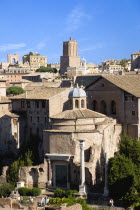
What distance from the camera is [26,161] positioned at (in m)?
38.2

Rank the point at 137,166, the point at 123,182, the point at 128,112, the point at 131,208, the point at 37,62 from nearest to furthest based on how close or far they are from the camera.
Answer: the point at 131,208 → the point at 123,182 → the point at 137,166 → the point at 128,112 → the point at 37,62

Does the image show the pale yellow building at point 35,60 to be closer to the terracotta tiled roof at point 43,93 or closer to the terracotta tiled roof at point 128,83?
the terracotta tiled roof at point 43,93

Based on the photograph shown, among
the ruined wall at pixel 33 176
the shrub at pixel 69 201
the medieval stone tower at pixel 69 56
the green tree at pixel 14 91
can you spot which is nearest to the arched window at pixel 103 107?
the ruined wall at pixel 33 176

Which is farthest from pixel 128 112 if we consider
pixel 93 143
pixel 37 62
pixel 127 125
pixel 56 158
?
pixel 37 62

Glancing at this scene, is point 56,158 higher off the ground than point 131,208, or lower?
higher

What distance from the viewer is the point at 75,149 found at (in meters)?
35.4

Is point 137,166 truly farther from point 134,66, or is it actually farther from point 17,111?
point 134,66

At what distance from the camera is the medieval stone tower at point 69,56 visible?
14381cm

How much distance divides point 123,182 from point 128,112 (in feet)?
26.1

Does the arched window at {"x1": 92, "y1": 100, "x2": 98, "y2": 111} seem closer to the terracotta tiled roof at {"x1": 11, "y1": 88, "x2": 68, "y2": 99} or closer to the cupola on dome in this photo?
the terracotta tiled roof at {"x1": 11, "y1": 88, "x2": 68, "y2": 99}

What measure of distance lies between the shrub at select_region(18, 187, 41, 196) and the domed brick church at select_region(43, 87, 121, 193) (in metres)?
1.42

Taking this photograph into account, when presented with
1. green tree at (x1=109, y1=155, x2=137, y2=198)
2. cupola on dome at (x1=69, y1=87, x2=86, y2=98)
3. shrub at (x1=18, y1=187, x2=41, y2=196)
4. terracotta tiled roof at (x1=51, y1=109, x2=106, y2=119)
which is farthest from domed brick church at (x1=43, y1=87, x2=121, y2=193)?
cupola on dome at (x1=69, y1=87, x2=86, y2=98)

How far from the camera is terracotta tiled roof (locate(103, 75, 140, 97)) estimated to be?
39938mm

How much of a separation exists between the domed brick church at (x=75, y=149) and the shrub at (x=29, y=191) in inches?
55.8
